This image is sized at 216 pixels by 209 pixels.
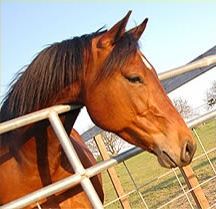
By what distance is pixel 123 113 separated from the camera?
1743 millimetres

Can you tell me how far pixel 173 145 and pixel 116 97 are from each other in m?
0.41

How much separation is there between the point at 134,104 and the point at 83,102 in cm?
32

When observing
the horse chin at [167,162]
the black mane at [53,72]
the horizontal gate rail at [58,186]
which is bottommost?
the horse chin at [167,162]

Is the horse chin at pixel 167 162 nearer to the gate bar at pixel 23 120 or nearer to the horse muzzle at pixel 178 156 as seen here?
the horse muzzle at pixel 178 156

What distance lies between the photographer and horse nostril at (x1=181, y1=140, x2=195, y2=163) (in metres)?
1.58

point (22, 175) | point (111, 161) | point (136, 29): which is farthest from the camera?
point (136, 29)

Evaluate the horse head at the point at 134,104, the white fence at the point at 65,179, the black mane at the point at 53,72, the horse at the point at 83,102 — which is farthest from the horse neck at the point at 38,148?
the white fence at the point at 65,179

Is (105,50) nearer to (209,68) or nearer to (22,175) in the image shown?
(22,175)

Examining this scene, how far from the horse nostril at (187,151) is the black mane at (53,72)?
60 centimetres

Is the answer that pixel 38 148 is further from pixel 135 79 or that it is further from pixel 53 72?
pixel 135 79

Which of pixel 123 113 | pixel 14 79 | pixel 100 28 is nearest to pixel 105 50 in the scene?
Result: pixel 100 28

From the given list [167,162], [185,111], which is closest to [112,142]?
[185,111]

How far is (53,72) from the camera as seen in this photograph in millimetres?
1859

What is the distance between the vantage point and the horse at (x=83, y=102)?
1.72 metres
